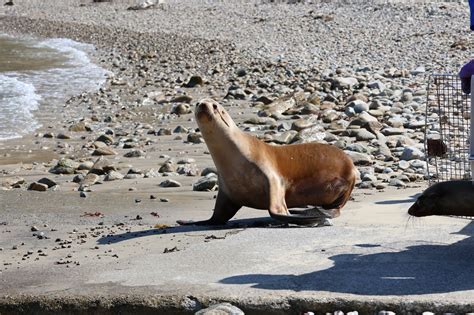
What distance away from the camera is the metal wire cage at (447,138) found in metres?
7.52

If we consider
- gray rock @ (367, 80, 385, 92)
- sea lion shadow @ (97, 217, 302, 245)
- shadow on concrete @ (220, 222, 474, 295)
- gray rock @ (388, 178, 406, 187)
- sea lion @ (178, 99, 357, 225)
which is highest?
sea lion @ (178, 99, 357, 225)

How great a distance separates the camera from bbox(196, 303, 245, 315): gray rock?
5.53m

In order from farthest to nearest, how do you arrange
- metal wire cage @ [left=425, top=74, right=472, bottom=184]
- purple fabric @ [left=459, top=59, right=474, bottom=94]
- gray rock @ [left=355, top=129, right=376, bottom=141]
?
1. gray rock @ [left=355, top=129, right=376, bottom=141]
2. metal wire cage @ [left=425, top=74, right=472, bottom=184]
3. purple fabric @ [left=459, top=59, right=474, bottom=94]

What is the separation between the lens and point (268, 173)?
813 centimetres

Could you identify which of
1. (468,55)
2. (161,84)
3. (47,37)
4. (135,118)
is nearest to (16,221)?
(135,118)

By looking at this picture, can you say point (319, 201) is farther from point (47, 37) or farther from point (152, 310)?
point (47, 37)

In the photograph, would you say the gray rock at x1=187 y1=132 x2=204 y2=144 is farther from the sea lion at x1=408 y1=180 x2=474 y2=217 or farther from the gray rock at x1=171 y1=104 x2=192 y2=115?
the sea lion at x1=408 y1=180 x2=474 y2=217

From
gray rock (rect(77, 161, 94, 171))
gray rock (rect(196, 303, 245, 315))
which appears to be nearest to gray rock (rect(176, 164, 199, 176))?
gray rock (rect(77, 161, 94, 171))

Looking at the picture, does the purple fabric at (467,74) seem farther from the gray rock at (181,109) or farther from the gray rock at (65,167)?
the gray rock at (181,109)

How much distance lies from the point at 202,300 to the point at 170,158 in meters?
5.58

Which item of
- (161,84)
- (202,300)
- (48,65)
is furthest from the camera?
(48,65)

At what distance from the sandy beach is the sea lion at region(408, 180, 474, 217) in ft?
3.57

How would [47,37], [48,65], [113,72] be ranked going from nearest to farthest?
[113,72] < [48,65] < [47,37]

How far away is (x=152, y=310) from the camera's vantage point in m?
5.80
